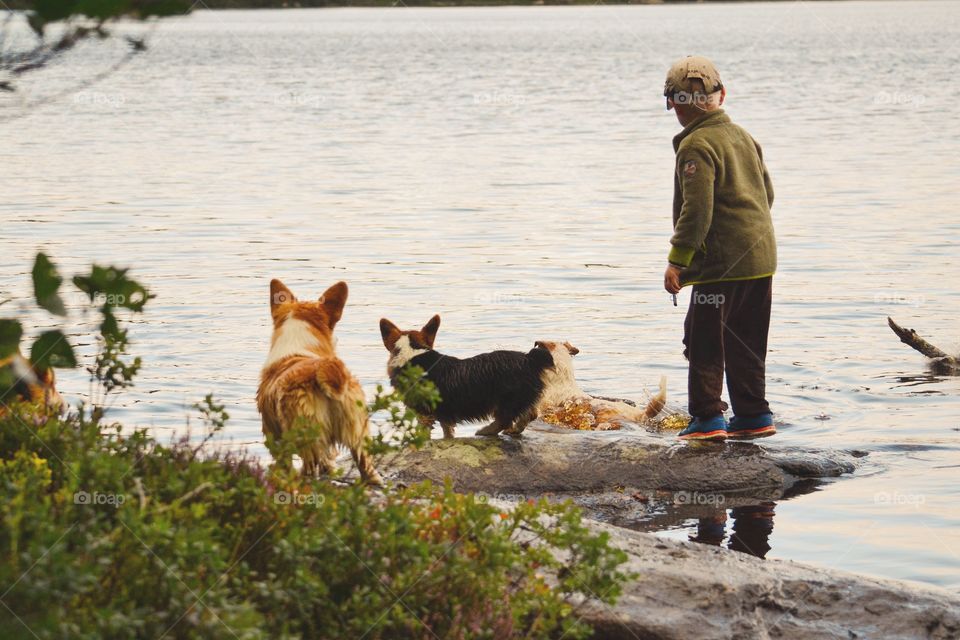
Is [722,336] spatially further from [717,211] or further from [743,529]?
[743,529]

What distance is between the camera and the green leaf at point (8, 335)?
3.17 m

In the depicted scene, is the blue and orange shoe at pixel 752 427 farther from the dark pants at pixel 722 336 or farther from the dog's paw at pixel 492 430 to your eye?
the dog's paw at pixel 492 430

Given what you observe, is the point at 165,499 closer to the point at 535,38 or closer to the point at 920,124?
the point at 920,124

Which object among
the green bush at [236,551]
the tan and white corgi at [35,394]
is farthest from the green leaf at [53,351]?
the tan and white corgi at [35,394]

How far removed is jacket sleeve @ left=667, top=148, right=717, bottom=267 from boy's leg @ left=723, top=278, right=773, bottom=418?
50 cm

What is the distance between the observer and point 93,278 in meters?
3.19

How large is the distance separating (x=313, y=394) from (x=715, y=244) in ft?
9.55

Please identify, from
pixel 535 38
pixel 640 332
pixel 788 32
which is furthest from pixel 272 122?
pixel 788 32

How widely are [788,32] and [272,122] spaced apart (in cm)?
9001

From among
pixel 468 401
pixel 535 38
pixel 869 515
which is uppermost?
pixel 535 38

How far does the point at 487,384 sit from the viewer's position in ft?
25.4

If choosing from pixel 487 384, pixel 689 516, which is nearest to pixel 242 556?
pixel 487 384

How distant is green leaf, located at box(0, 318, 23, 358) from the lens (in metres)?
3.17

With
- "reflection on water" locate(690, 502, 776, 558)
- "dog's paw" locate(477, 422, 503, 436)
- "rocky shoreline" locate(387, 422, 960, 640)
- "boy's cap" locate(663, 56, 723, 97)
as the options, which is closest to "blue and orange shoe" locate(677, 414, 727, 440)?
"rocky shoreline" locate(387, 422, 960, 640)
